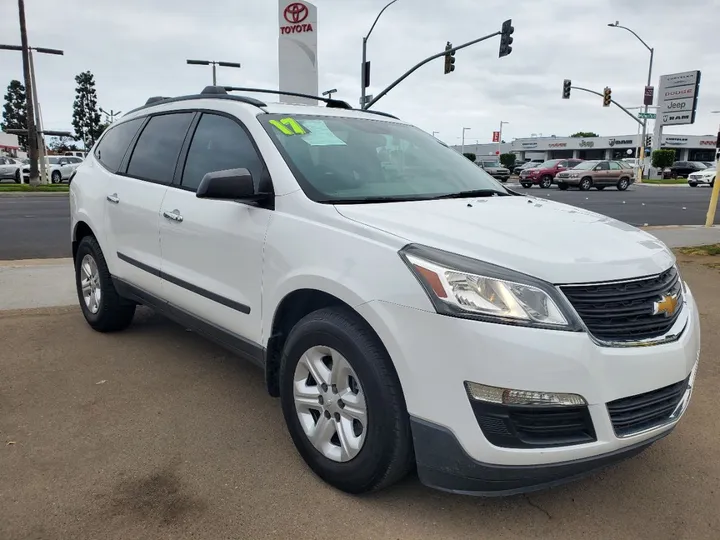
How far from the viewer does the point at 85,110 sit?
240 feet

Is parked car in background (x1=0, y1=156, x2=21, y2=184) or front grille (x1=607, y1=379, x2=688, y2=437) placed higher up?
front grille (x1=607, y1=379, x2=688, y2=437)

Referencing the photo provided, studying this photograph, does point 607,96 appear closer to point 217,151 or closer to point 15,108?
point 217,151

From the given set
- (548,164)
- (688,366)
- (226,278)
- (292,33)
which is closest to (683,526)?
(688,366)

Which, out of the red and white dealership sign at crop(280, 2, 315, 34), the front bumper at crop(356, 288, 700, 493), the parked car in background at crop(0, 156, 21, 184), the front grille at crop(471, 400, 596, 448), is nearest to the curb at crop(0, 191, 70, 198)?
the parked car in background at crop(0, 156, 21, 184)

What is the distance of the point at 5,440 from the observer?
3.10 metres

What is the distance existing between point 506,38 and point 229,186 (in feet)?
72.8

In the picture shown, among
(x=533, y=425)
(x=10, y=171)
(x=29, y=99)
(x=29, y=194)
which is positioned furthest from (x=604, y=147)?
(x=533, y=425)

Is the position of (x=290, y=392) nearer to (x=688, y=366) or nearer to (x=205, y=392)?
(x=205, y=392)

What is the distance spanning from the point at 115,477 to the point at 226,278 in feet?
3.60

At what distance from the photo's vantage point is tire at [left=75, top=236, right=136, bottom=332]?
465 cm

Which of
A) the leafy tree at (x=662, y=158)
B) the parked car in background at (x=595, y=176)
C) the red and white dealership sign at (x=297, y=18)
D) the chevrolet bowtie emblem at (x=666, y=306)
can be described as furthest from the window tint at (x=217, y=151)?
the leafy tree at (x=662, y=158)

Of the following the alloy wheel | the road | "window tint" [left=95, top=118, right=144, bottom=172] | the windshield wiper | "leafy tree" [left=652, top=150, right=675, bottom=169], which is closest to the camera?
the windshield wiper

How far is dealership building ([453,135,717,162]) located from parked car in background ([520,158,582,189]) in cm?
4815

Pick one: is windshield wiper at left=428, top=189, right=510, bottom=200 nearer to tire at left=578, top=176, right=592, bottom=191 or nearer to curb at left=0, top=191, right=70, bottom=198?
curb at left=0, top=191, right=70, bottom=198
